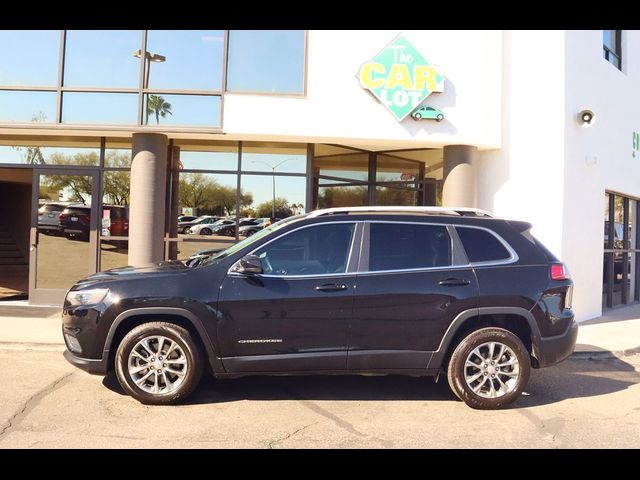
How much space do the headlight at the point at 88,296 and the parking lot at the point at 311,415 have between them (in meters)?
0.95

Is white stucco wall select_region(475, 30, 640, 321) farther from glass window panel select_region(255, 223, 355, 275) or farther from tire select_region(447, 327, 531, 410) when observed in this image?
glass window panel select_region(255, 223, 355, 275)

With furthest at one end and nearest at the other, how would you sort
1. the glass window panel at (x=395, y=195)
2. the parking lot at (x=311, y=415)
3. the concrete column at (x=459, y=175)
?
the glass window panel at (x=395, y=195) < the concrete column at (x=459, y=175) < the parking lot at (x=311, y=415)

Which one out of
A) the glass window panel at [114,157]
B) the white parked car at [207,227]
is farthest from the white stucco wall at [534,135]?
the glass window panel at [114,157]

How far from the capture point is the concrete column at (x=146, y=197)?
9906mm

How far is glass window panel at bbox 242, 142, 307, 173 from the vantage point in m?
10.5

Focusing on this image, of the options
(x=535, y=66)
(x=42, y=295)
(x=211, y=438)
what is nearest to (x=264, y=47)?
(x=535, y=66)

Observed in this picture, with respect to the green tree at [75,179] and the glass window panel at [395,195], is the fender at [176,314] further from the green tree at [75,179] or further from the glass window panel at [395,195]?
the glass window panel at [395,195]

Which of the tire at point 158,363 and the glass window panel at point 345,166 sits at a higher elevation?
the glass window panel at point 345,166

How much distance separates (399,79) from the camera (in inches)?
381

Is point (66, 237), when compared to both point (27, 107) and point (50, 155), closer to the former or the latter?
point (50, 155)

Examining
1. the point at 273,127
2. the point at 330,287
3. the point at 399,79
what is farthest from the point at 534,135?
the point at 330,287

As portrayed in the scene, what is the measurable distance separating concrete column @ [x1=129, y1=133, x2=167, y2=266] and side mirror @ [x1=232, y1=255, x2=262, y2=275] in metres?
5.28

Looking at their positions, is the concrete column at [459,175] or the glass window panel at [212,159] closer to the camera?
the concrete column at [459,175]

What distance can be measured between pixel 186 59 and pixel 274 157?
2345 mm
